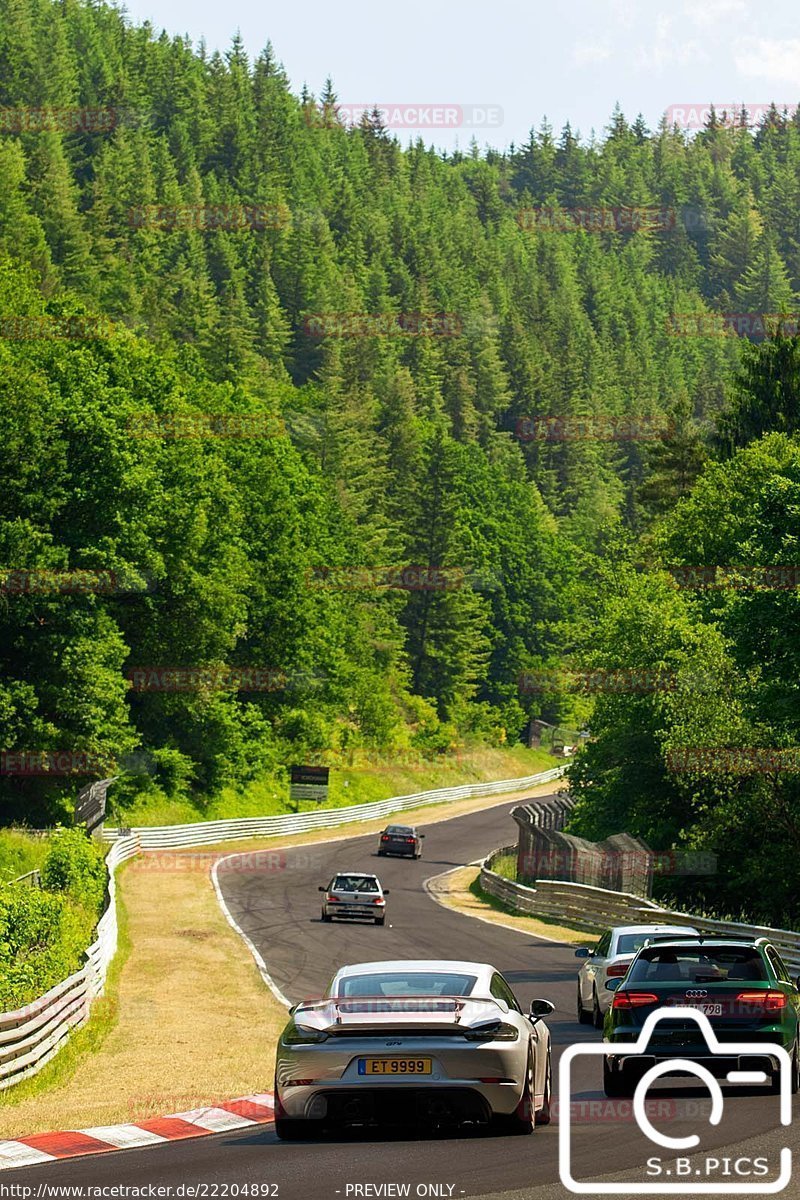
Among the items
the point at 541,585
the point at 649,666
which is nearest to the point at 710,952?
the point at 649,666

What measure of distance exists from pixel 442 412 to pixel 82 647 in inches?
4677

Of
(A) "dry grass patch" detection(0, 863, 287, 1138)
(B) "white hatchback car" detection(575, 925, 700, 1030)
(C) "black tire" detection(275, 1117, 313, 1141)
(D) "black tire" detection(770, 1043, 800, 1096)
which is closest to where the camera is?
(C) "black tire" detection(275, 1117, 313, 1141)

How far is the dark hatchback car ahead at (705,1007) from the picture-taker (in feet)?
47.4

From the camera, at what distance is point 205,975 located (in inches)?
1242

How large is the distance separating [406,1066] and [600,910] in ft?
108

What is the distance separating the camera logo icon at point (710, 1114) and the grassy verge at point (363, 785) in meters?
58.1

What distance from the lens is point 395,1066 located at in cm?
1141

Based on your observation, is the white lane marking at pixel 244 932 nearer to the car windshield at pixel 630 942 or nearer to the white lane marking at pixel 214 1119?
the car windshield at pixel 630 942

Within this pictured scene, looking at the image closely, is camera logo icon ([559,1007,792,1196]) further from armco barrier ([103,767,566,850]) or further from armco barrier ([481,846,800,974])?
armco barrier ([103,767,566,850])

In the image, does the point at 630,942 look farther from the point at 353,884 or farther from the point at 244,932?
the point at 353,884

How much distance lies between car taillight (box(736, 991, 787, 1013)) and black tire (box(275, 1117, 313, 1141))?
14.4 ft

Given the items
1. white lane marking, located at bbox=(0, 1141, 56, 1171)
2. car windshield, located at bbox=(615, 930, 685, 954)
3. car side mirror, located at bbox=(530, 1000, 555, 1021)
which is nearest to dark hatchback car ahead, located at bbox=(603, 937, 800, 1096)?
car side mirror, located at bbox=(530, 1000, 555, 1021)

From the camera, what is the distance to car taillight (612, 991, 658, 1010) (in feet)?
48.6

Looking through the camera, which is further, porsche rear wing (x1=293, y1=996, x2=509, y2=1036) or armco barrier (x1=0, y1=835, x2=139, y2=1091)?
armco barrier (x1=0, y1=835, x2=139, y2=1091)
